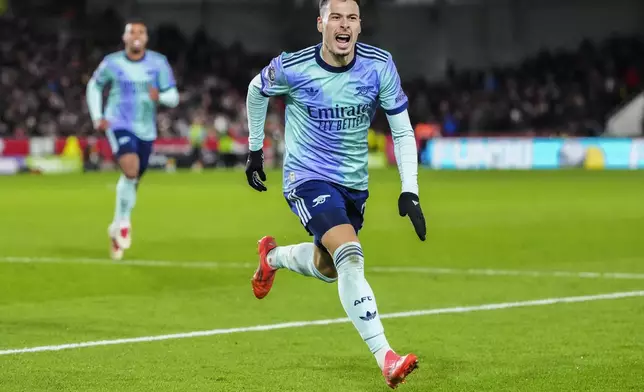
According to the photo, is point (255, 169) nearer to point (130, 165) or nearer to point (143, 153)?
point (130, 165)

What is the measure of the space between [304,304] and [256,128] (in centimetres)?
246

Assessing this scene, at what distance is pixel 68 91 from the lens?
38938 mm

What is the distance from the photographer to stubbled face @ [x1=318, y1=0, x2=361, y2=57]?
686cm

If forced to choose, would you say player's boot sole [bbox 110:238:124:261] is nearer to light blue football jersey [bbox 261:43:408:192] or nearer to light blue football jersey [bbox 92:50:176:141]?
light blue football jersey [bbox 92:50:176:141]

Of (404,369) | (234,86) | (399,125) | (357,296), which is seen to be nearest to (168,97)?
(399,125)

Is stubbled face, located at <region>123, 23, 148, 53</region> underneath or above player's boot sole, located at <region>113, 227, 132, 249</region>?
above

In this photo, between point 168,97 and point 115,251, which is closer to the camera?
point 115,251

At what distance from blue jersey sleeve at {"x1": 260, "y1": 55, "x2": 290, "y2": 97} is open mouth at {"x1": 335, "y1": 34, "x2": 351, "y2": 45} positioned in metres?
0.41

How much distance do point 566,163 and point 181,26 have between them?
15660 mm

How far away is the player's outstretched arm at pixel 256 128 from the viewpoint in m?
7.32

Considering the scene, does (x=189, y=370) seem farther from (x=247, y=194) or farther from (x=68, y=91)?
(x=68, y=91)

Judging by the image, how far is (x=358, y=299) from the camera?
6.48 m

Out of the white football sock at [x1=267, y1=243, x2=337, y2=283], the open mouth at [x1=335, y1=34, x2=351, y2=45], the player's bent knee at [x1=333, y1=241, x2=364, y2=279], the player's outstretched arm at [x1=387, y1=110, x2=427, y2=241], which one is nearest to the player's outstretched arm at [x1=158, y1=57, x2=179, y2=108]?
the white football sock at [x1=267, y1=243, x2=337, y2=283]

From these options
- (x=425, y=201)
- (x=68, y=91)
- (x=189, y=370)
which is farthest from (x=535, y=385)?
(x=68, y=91)
